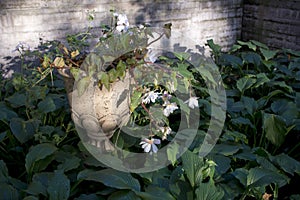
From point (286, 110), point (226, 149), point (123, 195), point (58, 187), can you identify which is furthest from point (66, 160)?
point (286, 110)

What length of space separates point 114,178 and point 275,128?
2.92ft

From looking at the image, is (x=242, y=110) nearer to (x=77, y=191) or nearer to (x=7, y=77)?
(x=77, y=191)

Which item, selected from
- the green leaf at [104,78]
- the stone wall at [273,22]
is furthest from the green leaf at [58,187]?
the stone wall at [273,22]

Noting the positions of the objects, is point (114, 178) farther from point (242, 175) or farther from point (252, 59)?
point (252, 59)

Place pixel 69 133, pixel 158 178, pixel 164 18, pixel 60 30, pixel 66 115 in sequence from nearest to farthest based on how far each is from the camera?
pixel 158 178, pixel 69 133, pixel 66 115, pixel 60 30, pixel 164 18

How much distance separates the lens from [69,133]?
2104 millimetres

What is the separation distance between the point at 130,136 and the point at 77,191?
1.20ft

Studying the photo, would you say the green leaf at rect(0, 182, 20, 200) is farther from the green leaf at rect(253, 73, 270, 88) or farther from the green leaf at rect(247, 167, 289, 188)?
the green leaf at rect(253, 73, 270, 88)

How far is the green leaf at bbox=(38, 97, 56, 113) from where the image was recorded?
1992mm

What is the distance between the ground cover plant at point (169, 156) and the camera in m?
1.50

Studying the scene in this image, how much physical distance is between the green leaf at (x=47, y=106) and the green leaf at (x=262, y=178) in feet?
3.43

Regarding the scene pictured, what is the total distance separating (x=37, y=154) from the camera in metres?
1.67

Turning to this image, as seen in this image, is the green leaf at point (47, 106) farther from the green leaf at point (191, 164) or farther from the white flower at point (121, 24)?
the green leaf at point (191, 164)

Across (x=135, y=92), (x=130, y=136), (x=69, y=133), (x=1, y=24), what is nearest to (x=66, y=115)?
(x=69, y=133)
